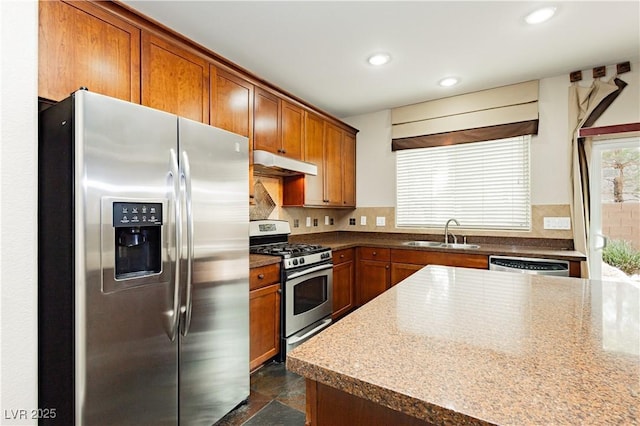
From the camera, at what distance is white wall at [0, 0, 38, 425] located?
1028 mm

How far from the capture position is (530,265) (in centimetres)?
266

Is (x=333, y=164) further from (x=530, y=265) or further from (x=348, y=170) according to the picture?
(x=530, y=265)

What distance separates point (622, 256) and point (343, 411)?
3.38 m

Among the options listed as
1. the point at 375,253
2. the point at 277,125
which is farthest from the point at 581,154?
the point at 277,125

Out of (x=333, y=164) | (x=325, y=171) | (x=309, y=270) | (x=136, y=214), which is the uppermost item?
(x=333, y=164)

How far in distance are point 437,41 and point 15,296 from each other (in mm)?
2783

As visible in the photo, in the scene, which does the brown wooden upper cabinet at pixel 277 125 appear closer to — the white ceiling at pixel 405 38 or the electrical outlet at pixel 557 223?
the white ceiling at pixel 405 38

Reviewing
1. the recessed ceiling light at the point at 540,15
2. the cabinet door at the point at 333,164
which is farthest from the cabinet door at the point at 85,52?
the recessed ceiling light at the point at 540,15

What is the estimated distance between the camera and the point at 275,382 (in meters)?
2.25

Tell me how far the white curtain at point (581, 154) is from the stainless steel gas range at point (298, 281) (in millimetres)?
2290

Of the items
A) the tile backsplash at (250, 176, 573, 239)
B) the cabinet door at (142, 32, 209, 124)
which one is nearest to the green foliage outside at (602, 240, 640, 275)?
the tile backsplash at (250, 176, 573, 239)

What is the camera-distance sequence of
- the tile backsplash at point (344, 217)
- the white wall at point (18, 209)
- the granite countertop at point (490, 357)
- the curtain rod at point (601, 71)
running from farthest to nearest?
the tile backsplash at point (344, 217) < the curtain rod at point (601, 71) < the white wall at point (18, 209) < the granite countertop at point (490, 357)

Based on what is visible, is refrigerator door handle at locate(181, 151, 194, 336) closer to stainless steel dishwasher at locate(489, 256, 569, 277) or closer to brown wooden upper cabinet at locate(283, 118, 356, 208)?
brown wooden upper cabinet at locate(283, 118, 356, 208)

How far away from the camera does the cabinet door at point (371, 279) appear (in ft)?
11.3
